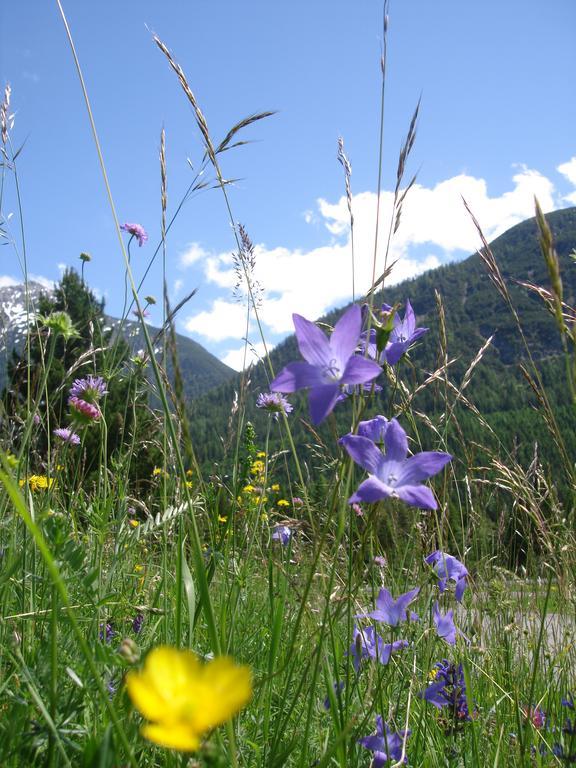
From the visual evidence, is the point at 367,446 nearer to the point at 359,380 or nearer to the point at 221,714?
the point at 359,380

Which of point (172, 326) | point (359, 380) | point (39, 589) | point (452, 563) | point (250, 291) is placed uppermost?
point (250, 291)

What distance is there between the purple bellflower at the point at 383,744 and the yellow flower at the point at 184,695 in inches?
29.9

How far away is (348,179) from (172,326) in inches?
47.5

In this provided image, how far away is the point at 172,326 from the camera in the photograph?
882mm

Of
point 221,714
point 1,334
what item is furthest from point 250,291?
point 221,714

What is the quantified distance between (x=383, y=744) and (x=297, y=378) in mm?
857

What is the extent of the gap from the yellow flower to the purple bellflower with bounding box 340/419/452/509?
16.9 inches

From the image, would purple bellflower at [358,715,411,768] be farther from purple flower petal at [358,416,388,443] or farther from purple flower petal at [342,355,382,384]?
purple flower petal at [342,355,382,384]

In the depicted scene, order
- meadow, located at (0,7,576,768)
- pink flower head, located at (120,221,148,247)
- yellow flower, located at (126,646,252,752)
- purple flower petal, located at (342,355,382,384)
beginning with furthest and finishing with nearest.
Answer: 1. pink flower head, located at (120,221,148,247)
2. purple flower petal, located at (342,355,382,384)
3. meadow, located at (0,7,576,768)
4. yellow flower, located at (126,646,252,752)

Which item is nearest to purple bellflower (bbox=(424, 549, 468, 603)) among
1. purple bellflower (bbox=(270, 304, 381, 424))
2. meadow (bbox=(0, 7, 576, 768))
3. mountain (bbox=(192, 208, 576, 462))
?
meadow (bbox=(0, 7, 576, 768))

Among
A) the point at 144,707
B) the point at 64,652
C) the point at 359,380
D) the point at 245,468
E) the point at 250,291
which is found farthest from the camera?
the point at 245,468

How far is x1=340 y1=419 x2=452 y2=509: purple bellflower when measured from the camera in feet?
3.04

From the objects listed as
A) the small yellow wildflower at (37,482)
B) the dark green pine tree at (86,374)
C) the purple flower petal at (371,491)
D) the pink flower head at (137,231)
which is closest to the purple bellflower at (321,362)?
the purple flower petal at (371,491)

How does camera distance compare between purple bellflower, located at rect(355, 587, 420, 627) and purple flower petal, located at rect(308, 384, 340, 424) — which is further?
purple bellflower, located at rect(355, 587, 420, 627)
